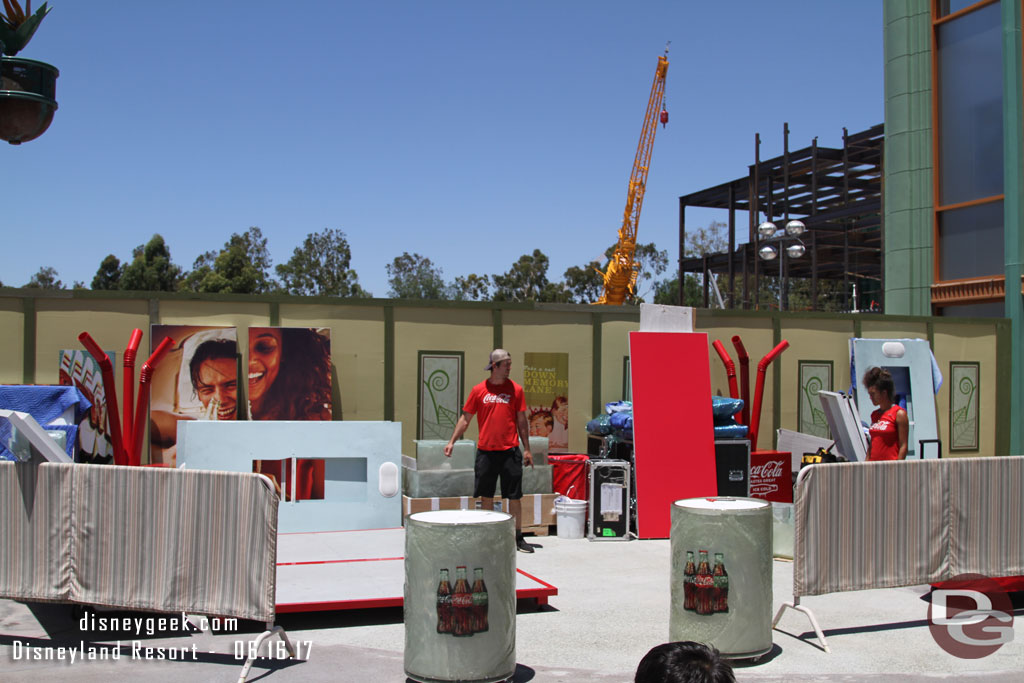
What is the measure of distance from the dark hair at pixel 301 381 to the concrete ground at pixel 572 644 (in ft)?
12.9

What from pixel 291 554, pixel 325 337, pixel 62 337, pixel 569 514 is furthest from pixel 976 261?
pixel 62 337

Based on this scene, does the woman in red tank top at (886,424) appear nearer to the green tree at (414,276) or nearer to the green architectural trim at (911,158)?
the green architectural trim at (911,158)

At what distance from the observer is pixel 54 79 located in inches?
215

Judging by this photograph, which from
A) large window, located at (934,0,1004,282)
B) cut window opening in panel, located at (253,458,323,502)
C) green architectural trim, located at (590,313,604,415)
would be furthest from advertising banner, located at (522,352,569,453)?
large window, located at (934,0,1004,282)

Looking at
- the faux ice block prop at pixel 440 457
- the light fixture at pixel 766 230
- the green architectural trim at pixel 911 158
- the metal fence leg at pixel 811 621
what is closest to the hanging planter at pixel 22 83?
the faux ice block prop at pixel 440 457

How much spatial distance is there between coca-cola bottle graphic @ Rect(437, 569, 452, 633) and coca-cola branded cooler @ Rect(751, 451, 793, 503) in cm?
716

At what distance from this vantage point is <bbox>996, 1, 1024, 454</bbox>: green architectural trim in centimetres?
1560

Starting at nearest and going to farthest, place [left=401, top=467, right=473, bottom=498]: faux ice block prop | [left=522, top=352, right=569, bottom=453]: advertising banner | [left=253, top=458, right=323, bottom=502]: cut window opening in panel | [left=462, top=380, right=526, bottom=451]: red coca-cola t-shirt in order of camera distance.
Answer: [left=462, top=380, right=526, bottom=451]: red coca-cola t-shirt, [left=253, top=458, right=323, bottom=502]: cut window opening in panel, [left=401, top=467, right=473, bottom=498]: faux ice block prop, [left=522, top=352, right=569, bottom=453]: advertising banner

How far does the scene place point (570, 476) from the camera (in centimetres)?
1037


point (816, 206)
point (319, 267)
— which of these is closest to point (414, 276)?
point (319, 267)

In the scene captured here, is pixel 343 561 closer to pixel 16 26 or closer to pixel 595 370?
pixel 16 26

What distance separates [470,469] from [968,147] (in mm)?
12711

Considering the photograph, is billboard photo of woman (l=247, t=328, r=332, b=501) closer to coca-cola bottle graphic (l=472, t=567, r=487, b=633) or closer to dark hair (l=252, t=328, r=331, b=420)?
dark hair (l=252, t=328, r=331, b=420)

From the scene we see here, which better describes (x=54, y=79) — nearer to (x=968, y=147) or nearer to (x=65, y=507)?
(x=65, y=507)
